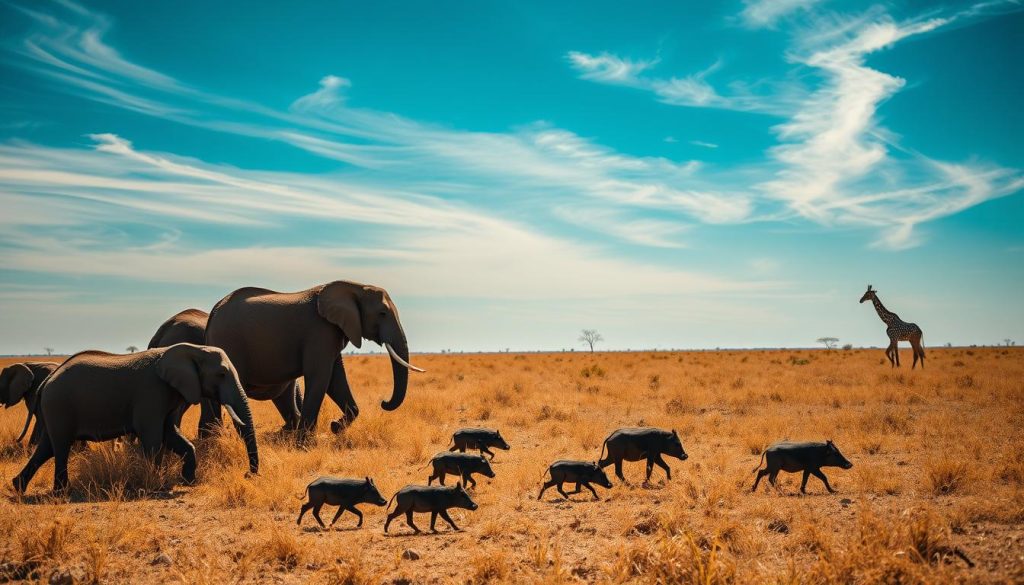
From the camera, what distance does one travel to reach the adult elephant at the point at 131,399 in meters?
8.98

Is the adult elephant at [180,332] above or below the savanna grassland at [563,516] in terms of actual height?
above

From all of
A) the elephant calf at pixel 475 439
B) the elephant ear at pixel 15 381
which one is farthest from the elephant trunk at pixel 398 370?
the elephant ear at pixel 15 381

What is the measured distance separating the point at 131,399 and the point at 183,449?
3.36 ft

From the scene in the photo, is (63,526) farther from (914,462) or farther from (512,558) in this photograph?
(914,462)

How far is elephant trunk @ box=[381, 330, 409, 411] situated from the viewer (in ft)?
42.5

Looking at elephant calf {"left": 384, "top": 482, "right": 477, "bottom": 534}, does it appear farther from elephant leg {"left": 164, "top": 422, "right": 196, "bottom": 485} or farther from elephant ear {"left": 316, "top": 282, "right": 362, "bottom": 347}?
elephant ear {"left": 316, "top": 282, "right": 362, "bottom": 347}

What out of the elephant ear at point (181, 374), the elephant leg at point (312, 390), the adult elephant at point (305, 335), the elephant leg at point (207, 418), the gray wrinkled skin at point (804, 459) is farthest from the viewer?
the adult elephant at point (305, 335)

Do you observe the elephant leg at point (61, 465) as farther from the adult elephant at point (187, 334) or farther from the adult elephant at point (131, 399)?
the adult elephant at point (187, 334)

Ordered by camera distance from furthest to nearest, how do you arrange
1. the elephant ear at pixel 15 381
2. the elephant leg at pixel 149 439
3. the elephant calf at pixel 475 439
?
the elephant ear at pixel 15 381, the elephant calf at pixel 475 439, the elephant leg at pixel 149 439

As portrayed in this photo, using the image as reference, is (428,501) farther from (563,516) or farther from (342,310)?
(342,310)

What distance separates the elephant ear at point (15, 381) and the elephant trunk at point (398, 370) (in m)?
7.40

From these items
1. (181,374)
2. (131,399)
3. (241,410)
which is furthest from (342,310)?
(131,399)

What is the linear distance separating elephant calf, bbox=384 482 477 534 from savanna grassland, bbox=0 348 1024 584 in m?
0.26

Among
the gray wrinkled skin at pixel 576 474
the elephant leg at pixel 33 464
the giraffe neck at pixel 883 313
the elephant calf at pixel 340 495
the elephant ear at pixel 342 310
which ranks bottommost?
the elephant leg at pixel 33 464
